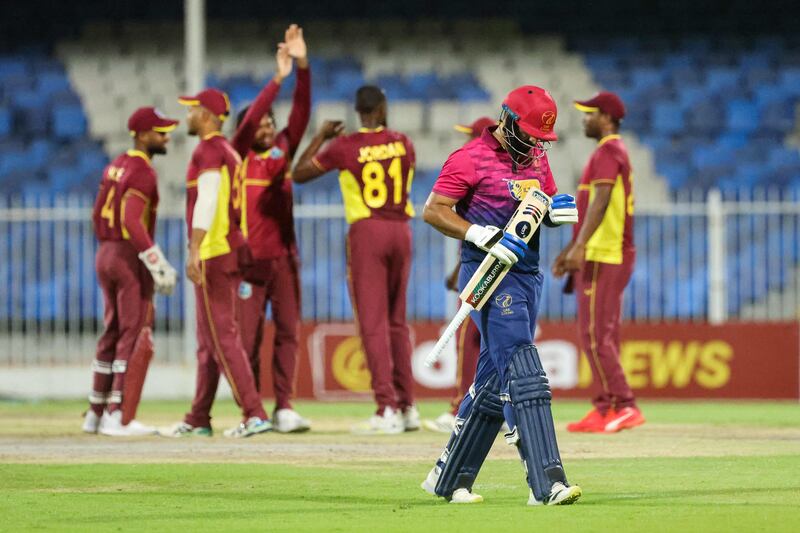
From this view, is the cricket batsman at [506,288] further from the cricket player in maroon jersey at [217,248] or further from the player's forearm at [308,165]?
the player's forearm at [308,165]

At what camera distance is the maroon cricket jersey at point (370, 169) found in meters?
11.3

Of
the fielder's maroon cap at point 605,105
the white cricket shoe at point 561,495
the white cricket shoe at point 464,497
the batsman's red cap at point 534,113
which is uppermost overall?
the fielder's maroon cap at point 605,105

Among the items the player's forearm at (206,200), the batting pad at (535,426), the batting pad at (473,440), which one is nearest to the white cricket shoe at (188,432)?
the player's forearm at (206,200)

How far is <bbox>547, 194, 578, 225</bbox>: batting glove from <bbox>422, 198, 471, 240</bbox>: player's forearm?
396 millimetres

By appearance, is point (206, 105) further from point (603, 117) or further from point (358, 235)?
point (603, 117)

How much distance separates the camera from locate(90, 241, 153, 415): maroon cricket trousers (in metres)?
11.2

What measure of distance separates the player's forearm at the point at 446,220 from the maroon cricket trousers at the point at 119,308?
4660 millimetres

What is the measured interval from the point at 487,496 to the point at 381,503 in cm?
58

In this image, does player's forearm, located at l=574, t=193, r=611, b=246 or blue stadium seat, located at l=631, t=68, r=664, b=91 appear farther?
blue stadium seat, located at l=631, t=68, r=664, b=91

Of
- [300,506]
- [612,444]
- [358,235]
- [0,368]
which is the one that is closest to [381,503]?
[300,506]

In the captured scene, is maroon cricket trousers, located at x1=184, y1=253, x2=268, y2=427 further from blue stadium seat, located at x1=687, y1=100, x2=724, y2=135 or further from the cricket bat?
blue stadium seat, located at x1=687, y1=100, x2=724, y2=135

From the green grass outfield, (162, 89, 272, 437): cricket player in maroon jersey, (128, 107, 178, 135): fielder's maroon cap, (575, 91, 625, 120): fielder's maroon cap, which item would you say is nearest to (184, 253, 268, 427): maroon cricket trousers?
(162, 89, 272, 437): cricket player in maroon jersey

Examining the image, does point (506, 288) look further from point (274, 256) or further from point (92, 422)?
point (92, 422)

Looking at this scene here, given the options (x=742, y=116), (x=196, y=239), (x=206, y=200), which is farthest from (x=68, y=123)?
(x=196, y=239)
